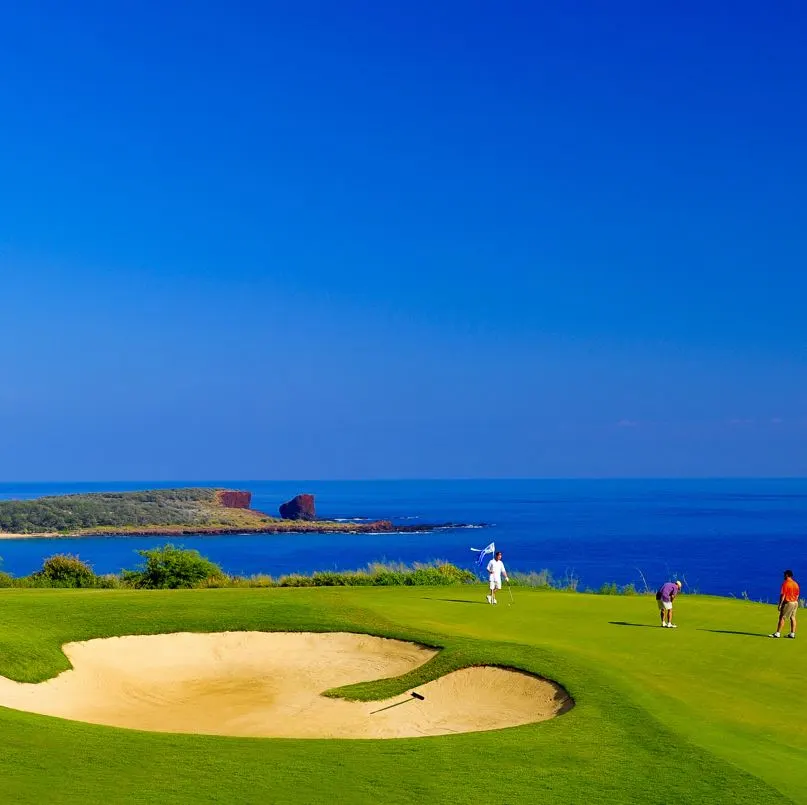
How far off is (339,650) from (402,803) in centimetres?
1209

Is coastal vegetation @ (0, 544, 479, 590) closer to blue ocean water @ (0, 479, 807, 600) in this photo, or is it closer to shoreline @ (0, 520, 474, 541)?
blue ocean water @ (0, 479, 807, 600)

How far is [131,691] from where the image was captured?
19.6 meters

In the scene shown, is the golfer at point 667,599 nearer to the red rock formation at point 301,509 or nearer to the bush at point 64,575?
the bush at point 64,575

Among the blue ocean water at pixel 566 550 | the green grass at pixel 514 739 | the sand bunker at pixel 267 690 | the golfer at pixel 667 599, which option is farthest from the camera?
the blue ocean water at pixel 566 550

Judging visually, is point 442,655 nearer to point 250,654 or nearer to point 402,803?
point 250,654

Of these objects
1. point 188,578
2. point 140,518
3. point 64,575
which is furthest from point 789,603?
point 140,518

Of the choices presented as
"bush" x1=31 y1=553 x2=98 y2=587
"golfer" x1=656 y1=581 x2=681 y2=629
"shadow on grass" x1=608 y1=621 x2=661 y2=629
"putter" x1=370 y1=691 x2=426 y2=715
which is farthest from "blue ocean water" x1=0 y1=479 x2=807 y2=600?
"putter" x1=370 y1=691 x2=426 y2=715

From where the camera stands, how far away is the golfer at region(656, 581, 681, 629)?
21.9 metres

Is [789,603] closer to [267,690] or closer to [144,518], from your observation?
[267,690]

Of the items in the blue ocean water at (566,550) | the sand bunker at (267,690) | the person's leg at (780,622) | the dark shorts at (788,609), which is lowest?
the blue ocean water at (566,550)

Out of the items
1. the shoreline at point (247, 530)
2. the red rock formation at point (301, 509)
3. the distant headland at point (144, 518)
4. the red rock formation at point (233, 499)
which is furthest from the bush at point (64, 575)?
the red rock formation at point (301, 509)

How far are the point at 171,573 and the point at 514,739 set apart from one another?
26.0m

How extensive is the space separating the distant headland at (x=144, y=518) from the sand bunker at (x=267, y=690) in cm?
10162

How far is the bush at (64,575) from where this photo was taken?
118 ft
